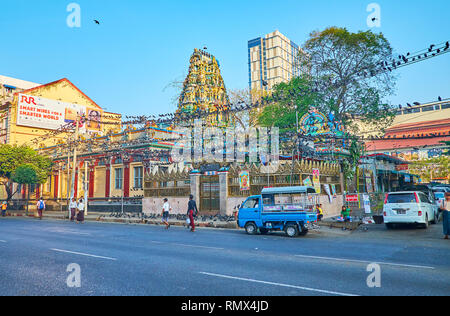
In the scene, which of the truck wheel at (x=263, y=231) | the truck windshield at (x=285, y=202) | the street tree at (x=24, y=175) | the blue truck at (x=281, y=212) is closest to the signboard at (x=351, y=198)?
the blue truck at (x=281, y=212)

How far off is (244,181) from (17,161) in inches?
1183

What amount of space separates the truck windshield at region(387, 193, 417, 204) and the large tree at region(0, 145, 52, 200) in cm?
3898

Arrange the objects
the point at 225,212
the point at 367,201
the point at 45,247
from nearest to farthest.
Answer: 1. the point at 45,247
2. the point at 367,201
3. the point at 225,212

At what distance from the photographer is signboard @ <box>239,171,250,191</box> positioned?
80.5 feet

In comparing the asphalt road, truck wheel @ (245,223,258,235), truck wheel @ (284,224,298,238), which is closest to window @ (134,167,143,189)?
truck wheel @ (245,223,258,235)

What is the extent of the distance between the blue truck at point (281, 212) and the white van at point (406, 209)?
13.1 ft

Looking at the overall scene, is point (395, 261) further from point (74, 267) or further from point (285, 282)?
point (74, 267)

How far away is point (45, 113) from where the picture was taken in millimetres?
54469

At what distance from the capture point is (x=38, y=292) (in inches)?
239

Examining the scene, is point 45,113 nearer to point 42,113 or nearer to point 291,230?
point 42,113

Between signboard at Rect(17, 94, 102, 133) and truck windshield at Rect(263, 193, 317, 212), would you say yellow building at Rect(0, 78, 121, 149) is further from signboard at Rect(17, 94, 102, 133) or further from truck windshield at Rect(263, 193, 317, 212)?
truck windshield at Rect(263, 193, 317, 212)

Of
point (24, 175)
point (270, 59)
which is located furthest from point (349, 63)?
point (270, 59)
